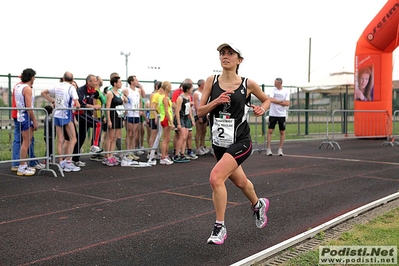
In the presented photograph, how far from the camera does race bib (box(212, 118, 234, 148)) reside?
4.91m

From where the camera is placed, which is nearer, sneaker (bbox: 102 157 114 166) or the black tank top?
the black tank top

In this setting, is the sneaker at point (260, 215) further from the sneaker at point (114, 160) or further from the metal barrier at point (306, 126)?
the metal barrier at point (306, 126)

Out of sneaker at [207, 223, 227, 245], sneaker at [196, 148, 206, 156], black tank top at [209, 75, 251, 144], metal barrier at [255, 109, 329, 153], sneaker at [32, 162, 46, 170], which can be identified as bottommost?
sneaker at [207, 223, 227, 245]

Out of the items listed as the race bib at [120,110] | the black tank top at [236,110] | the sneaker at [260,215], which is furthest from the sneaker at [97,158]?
the black tank top at [236,110]

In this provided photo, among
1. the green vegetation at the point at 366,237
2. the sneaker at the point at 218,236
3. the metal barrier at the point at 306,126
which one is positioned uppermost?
the metal barrier at the point at 306,126

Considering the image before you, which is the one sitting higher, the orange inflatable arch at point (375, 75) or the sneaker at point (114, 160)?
the orange inflatable arch at point (375, 75)

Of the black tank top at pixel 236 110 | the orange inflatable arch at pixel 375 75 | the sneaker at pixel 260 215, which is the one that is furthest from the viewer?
the orange inflatable arch at pixel 375 75

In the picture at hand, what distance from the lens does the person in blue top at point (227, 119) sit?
474 cm

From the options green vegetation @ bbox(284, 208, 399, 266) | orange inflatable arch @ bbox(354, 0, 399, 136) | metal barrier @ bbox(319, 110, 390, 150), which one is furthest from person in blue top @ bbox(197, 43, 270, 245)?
orange inflatable arch @ bbox(354, 0, 399, 136)

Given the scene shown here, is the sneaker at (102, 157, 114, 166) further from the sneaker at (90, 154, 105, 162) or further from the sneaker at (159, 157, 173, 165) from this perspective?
the sneaker at (159, 157, 173, 165)

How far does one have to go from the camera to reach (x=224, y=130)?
493 centimetres

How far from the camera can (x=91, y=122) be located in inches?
443

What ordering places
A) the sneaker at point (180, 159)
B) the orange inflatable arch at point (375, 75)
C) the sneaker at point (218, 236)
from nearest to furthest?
the sneaker at point (218, 236), the sneaker at point (180, 159), the orange inflatable arch at point (375, 75)

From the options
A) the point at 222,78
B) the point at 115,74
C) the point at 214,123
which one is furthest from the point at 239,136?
the point at 115,74
